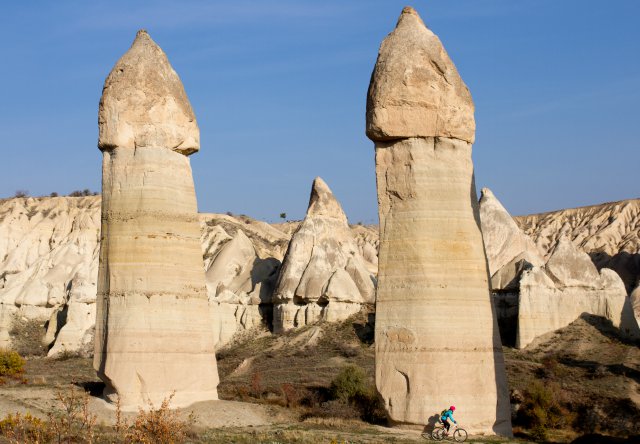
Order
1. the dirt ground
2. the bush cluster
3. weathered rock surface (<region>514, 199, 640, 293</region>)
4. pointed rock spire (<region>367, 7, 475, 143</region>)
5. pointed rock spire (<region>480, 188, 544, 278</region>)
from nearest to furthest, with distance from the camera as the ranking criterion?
pointed rock spire (<region>367, 7, 475, 143</region>) → the dirt ground → the bush cluster → pointed rock spire (<region>480, 188, 544, 278</region>) → weathered rock surface (<region>514, 199, 640, 293</region>)

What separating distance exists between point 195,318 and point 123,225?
2.33m

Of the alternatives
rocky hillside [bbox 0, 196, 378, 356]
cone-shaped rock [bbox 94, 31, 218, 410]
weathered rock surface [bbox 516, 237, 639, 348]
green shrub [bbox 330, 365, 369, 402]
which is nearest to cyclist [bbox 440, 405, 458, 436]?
green shrub [bbox 330, 365, 369, 402]

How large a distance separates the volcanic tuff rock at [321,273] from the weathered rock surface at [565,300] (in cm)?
661

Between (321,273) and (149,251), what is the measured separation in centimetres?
1732

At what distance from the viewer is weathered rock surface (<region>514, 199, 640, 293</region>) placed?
234 feet

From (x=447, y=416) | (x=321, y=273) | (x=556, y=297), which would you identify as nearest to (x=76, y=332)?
(x=321, y=273)

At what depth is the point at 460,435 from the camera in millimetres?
15500

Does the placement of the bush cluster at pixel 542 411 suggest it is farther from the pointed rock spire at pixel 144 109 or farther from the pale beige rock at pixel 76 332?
the pale beige rock at pixel 76 332

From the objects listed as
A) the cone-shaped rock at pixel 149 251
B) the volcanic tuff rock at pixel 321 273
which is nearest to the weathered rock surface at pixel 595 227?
the volcanic tuff rock at pixel 321 273

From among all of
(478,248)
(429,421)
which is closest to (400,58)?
(478,248)

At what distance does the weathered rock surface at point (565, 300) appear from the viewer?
105ft

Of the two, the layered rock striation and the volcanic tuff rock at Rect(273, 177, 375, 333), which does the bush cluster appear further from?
the volcanic tuff rock at Rect(273, 177, 375, 333)

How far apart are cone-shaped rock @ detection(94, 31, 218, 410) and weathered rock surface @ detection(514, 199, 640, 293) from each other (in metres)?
44.8

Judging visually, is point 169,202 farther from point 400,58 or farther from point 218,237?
point 218,237
